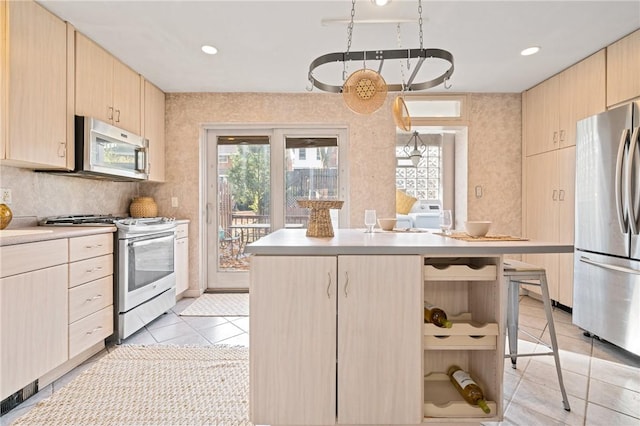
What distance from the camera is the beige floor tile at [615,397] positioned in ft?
6.06

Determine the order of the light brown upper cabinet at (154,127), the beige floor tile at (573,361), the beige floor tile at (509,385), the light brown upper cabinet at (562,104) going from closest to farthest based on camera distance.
Result: the beige floor tile at (509,385) → the beige floor tile at (573,361) → the light brown upper cabinet at (562,104) → the light brown upper cabinet at (154,127)

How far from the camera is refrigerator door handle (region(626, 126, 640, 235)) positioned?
2.37m

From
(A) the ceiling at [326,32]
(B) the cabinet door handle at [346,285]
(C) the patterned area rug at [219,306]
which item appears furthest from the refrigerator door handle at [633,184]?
(C) the patterned area rug at [219,306]

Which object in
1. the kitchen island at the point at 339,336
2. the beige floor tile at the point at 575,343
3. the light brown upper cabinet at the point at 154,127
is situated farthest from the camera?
the light brown upper cabinet at the point at 154,127

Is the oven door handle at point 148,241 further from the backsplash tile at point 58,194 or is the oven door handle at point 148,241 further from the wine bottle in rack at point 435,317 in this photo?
the wine bottle in rack at point 435,317

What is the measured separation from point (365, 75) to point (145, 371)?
237cm

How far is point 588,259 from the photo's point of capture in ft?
9.23

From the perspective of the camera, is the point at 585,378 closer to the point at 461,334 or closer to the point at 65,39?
the point at 461,334

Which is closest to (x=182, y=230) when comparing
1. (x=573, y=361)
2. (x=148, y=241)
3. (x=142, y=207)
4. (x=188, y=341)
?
(x=142, y=207)

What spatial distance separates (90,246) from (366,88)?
2148 mm

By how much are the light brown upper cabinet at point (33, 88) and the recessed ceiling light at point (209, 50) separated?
1.00 meters

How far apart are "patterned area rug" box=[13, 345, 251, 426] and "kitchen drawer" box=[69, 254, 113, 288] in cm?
59

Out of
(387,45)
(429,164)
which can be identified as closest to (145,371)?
(387,45)

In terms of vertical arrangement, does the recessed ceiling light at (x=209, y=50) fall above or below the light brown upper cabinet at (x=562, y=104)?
above
